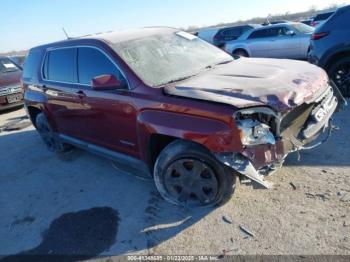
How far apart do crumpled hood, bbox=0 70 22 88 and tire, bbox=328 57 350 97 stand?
8.73 metres

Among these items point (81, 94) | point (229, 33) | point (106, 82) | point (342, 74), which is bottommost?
point (229, 33)

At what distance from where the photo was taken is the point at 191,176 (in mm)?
3635

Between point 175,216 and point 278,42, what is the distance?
11.1m

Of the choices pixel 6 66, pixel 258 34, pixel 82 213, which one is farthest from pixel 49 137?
pixel 258 34

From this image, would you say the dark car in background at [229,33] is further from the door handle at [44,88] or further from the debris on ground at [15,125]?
the door handle at [44,88]

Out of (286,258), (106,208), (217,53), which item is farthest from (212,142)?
(217,53)

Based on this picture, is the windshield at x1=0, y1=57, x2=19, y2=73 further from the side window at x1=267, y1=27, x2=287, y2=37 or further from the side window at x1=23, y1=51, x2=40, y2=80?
the side window at x1=267, y1=27, x2=287, y2=37

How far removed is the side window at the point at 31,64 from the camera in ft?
19.5

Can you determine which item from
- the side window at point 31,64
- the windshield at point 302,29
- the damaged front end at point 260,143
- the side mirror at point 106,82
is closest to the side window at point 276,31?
the windshield at point 302,29

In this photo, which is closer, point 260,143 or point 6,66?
point 260,143

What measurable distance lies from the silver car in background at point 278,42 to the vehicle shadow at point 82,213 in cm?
935

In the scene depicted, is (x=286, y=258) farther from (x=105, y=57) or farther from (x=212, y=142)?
(x=105, y=57)

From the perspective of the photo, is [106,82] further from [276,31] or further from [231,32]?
[231,32]

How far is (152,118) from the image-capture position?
365 centimetres
